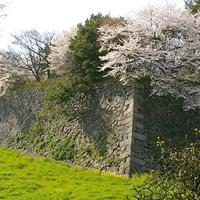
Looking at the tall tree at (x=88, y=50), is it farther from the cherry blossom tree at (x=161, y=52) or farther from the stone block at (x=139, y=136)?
the stone block at (x=139, y=136)

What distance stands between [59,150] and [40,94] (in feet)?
17.1

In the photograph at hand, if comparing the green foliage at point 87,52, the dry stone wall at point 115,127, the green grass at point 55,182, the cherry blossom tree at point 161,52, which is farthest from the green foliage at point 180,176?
the green foliage at point 87,52

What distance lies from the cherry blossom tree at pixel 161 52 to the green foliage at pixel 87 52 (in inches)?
28.4

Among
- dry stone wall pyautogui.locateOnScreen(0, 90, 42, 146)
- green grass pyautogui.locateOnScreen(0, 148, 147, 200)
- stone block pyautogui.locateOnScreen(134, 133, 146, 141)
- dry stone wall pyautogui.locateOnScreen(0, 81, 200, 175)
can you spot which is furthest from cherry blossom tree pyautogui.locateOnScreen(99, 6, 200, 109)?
dry stone wall pyautogui.locateOnScreen(0, 90, 42, 146)

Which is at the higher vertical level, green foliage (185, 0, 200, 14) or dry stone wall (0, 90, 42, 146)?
green foliage (185, 0, 200, 14)

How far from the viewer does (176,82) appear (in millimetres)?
22547

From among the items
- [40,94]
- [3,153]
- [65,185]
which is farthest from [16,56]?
[65,185]

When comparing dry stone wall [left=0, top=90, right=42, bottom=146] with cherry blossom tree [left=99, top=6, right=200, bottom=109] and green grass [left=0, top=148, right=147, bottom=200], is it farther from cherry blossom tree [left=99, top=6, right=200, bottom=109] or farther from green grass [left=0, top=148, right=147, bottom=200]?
cherry blossom tree [left=99, top=6, right=200, bottom=109]

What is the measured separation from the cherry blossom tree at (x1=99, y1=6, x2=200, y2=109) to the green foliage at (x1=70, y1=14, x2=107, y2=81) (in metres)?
0.72

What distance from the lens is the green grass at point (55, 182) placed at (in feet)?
51.6

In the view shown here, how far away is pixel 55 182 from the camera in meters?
18.3

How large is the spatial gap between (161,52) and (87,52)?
3.83 meters

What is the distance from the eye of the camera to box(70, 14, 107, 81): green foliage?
77.9ft

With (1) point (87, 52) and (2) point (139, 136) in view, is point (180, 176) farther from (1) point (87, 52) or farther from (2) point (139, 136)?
(1) point (87, 52)
